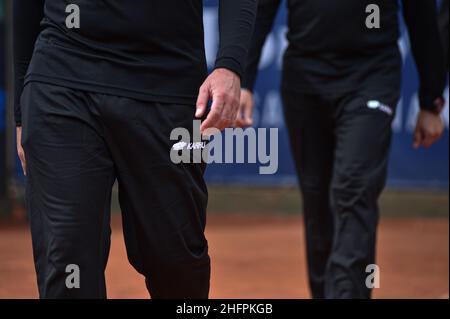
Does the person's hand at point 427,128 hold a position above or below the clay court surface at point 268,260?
above

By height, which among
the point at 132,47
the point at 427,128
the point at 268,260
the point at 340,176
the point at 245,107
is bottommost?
the point at 268,260

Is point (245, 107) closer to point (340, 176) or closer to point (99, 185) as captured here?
point (340, 176)

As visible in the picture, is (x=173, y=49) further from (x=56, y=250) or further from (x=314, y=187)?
(x=314, y=187)

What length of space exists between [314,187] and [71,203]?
2355 mm

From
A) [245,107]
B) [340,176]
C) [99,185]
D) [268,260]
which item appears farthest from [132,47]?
[268,260]

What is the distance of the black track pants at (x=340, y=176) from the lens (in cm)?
456

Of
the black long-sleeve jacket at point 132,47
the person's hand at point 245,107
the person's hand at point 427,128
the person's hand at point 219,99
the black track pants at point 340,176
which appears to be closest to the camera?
the person's hand at point 219,99

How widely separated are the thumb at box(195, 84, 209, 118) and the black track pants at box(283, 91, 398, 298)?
1.79 m

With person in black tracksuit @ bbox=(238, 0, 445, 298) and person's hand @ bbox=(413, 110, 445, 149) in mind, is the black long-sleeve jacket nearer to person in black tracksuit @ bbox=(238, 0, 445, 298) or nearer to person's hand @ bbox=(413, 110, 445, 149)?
person in black tracksuit @ bbox=(238, 0, 445, 298)

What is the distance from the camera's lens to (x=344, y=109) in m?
4.84

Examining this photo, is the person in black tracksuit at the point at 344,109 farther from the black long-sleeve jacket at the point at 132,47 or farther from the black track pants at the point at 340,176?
the black long-sleeve jacket at the point at 132,47

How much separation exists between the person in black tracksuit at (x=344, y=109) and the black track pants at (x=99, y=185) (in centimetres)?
155

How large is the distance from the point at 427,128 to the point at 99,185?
239 centimetres

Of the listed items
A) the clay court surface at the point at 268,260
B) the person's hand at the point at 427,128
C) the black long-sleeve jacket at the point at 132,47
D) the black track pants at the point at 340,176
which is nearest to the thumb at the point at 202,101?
the black long-sleeve jacket at the point at 132,47
